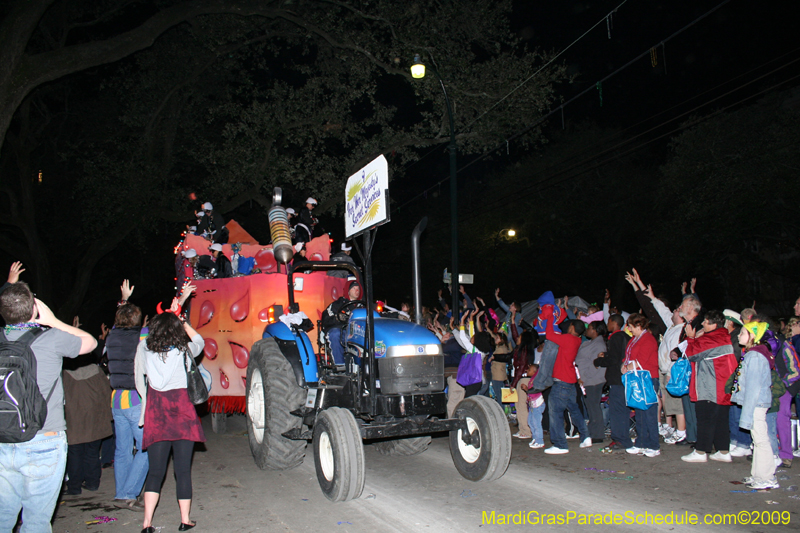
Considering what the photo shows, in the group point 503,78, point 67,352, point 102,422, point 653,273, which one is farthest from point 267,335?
point 653,273

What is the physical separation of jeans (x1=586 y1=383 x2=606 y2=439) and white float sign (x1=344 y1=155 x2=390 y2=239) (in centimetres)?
404

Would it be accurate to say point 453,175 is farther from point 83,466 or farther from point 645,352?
point 83,466

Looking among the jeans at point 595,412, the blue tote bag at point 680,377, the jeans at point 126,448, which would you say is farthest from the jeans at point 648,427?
the jeans at point 126,448

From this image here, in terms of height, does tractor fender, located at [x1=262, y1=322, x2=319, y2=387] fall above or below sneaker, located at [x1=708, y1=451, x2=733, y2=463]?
above

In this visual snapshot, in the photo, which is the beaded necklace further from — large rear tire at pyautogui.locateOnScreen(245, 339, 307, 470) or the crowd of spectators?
the crowd of spectators

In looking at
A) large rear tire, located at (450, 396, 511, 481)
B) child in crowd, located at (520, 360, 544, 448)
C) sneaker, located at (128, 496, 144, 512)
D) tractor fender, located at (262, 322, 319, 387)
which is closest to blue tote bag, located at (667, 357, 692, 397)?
child in crowd, located at (520, 360, 544, 448)

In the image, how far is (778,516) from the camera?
4.40m

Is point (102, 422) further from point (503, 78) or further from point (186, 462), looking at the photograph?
point (503, 78)

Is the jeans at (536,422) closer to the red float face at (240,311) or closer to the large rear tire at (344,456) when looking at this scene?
the red float face at (240,311)

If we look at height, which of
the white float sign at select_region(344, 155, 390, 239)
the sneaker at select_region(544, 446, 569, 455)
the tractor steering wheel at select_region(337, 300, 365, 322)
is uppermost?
the white float sign at select_region(344, 155, 390, 239)

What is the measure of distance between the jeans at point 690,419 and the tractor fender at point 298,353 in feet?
15.4

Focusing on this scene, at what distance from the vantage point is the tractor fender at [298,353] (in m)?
5.95

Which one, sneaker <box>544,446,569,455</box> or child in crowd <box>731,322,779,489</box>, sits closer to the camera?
child in crowd <box>731,322,779,489</box>

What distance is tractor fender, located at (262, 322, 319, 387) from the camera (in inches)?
234
